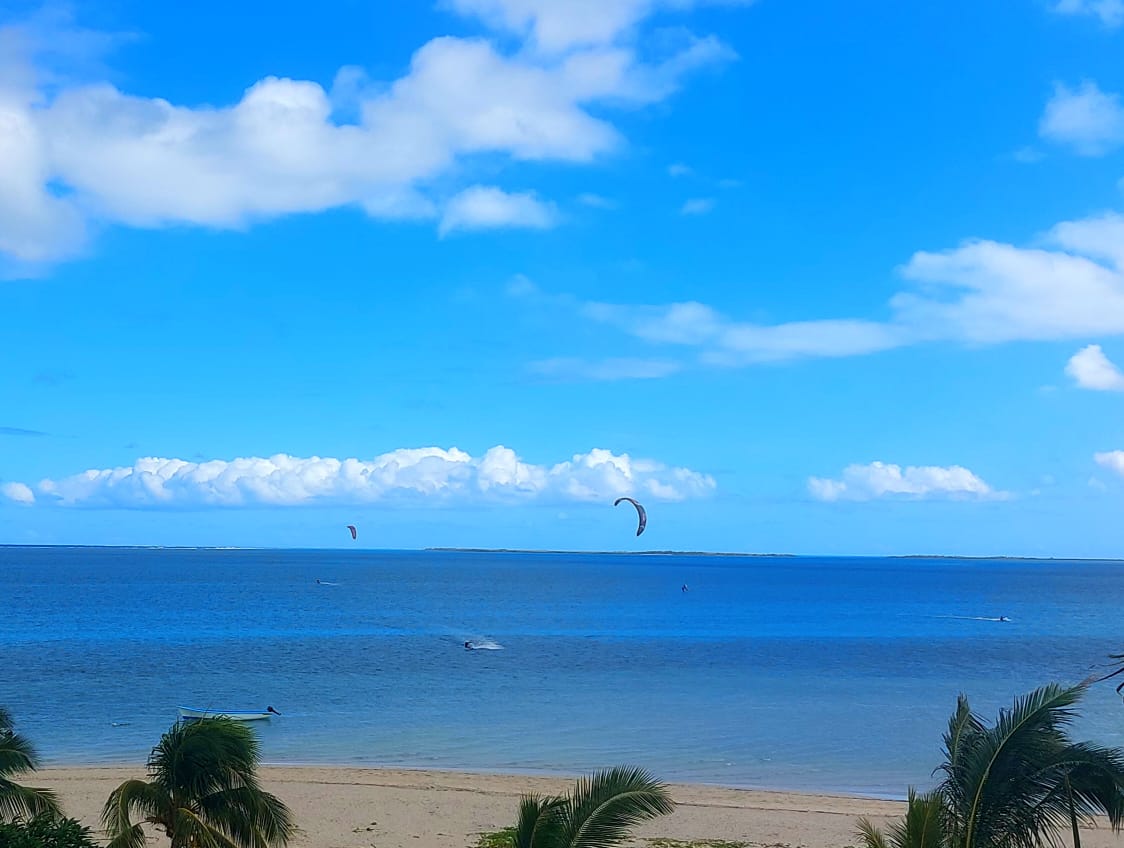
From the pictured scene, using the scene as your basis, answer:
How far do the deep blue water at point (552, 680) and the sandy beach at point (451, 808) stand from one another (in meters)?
2.41

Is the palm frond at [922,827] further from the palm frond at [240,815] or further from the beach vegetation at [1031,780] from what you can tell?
A: the palm frond at [240,815]

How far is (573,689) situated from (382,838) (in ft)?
85.9

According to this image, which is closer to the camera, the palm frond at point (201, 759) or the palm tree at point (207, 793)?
the palm tree at point (207, 793)

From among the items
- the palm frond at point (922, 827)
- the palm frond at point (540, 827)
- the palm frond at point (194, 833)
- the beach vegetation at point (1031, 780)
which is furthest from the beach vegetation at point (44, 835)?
the palm frond at point (922, 827)

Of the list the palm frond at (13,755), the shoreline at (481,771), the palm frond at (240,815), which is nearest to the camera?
the palm frond at (240,815)

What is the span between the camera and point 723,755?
108 feet

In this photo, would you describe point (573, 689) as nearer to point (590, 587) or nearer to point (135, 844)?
point (135, 844)

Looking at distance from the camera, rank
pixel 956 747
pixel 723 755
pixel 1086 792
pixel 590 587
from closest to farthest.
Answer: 1. pixel 1086 792
2. pixel 956 747
3. pixel 723 755
4. pixel 590 587

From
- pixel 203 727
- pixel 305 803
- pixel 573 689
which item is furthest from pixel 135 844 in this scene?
pixel 573 689

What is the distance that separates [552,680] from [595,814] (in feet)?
136

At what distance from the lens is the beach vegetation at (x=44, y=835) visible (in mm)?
9844

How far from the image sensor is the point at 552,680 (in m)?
50.1

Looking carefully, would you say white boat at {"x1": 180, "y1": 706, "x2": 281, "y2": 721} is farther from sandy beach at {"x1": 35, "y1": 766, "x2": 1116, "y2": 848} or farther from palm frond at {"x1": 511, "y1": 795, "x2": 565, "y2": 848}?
palm frond at {"x1": 511, "y1": 795, "x2": 565, "y2": 848}

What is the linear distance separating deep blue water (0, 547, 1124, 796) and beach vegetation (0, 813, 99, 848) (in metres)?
21.0
